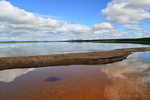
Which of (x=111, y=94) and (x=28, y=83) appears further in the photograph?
(x=28, y=83)

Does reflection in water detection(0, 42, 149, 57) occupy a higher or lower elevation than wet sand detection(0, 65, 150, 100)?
higher

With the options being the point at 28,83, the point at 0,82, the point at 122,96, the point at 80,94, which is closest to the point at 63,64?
the point at 28,83

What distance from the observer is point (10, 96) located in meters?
11.0

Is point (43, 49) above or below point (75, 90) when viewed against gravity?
above

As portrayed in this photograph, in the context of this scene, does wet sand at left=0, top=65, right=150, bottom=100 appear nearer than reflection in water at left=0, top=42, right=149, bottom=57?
Yes

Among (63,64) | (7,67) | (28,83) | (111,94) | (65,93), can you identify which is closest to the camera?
(111,94)

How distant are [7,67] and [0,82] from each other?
7342 millimetres

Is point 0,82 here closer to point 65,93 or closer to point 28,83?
point 28,83

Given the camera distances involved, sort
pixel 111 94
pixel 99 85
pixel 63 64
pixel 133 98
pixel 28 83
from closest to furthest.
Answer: pixel 133 98
pixel 111 94
pixel 99 85
pixel 28 83
pixel 63 64

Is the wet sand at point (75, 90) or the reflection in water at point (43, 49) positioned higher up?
the reflection in water at point (43, 49)

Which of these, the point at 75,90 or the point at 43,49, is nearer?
the point at 75,90

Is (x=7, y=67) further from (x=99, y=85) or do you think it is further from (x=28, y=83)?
(x=99, y=85)

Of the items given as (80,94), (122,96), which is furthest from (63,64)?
(122,96)

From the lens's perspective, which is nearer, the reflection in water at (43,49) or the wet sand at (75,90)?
the wet sand at (75,90)
